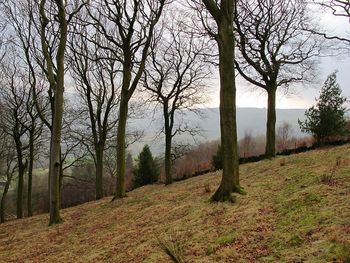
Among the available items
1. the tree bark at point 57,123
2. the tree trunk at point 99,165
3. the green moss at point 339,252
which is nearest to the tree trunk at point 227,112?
the green moss at point 339,252

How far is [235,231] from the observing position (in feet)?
22.0

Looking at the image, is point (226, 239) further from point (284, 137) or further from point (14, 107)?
point (284, 137)

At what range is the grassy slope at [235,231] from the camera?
5410mm

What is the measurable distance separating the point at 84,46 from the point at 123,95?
21.7 feet

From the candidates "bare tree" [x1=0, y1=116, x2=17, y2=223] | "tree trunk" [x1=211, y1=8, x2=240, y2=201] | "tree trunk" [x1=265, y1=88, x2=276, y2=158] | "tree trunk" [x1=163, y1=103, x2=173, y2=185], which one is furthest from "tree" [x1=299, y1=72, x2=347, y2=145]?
"bare tree" [x1=0, y1=116, x2=17, y2=223]

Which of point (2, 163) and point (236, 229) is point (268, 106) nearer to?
point (236, 229)

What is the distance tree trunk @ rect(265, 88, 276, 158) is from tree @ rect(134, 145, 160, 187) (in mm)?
13437

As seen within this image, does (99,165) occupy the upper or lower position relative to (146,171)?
upper

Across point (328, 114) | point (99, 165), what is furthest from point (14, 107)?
point (328, 114)

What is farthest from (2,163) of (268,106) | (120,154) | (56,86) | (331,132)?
(331,132)

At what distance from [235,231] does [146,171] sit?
24.3 m

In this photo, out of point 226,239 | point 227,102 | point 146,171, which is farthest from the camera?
point 146,171

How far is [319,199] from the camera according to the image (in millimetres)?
7133

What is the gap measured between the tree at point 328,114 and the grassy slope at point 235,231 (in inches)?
422
